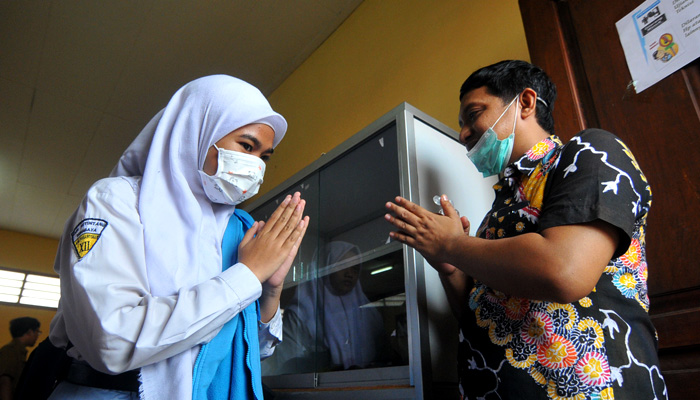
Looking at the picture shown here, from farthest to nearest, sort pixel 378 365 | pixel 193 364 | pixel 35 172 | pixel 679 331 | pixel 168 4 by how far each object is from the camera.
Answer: pixel 35 172 → pixel 168 4 → pixel 378 365 → pixel 679 331 → pixel 193 364

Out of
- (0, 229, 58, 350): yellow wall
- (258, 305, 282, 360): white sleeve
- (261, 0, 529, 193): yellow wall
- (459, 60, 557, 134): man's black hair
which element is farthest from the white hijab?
(0, 229, 58, 350): yellow wall

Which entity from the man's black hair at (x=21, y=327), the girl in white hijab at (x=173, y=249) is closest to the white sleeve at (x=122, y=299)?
the girl in white hijab at (x=173, y=249)

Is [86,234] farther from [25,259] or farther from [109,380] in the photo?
[25,259]

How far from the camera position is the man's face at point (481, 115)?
3.70 feet

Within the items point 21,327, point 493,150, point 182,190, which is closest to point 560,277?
point 493,150

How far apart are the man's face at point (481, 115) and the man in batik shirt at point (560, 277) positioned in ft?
0.40

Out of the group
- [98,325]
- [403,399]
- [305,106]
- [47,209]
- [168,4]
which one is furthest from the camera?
[47,209]

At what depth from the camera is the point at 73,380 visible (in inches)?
33.5

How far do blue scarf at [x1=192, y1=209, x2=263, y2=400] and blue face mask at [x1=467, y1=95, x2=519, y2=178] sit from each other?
69 centimetres

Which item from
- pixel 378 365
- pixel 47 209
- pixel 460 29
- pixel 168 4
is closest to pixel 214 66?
pixel 168 4

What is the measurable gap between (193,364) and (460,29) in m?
1.73

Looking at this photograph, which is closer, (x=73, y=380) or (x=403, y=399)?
(x=73, y=380)

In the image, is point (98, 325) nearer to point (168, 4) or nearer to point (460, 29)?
point (460, 29)

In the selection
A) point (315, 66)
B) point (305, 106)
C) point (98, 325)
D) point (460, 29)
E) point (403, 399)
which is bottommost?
point (403, 399)
